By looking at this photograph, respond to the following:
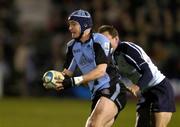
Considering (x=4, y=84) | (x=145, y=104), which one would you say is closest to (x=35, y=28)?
(x=4, y=84)

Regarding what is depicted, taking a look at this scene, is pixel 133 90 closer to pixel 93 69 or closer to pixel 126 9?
pixel 93 69

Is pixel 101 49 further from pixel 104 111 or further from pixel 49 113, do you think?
pixel 49 113

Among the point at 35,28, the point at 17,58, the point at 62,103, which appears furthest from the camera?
the point at 35,28

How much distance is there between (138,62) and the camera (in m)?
9.91

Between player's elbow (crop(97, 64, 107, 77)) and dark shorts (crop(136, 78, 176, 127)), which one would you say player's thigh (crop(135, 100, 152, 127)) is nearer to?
dark shorts (crop(136, 78, 176, 127))

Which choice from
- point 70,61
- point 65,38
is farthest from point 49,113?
point 70,61

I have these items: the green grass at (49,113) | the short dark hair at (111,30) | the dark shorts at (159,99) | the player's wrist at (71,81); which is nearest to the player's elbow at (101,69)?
the player's wrist at (71,81)

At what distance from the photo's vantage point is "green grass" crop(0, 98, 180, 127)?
Answer: 1522cm

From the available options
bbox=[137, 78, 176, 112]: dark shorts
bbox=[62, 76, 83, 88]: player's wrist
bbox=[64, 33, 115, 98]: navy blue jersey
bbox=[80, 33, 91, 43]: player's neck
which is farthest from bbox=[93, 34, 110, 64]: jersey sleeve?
bbox=[137, 78, 176, 112]: dark shorts

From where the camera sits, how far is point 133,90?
32.0 feet

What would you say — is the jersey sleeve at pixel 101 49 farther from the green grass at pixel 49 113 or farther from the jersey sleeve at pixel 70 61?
the green grass at pixel 49 113

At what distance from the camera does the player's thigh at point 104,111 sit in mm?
9484

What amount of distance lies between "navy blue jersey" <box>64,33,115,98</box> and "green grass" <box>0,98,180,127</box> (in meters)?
4.96

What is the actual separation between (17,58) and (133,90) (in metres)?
11.3
